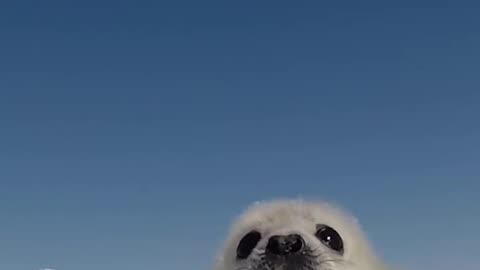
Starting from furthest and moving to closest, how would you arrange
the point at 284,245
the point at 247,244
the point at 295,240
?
the point at 247,244 < the point at 295,240 < the point at 284,245

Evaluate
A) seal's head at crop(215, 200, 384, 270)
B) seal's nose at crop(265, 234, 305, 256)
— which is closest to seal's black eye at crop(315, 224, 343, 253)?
seal's head at crop(215, 200, 384, 270)

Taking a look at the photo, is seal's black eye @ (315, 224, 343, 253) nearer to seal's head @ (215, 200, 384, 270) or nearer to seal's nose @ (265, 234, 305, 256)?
seal's head @ (215, 200, 384, 270)

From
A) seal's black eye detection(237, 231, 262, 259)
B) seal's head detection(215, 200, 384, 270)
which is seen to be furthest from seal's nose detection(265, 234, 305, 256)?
seal's black eye detection(237, 231, 262, 259)

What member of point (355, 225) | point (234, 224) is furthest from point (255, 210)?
point (355, 225)

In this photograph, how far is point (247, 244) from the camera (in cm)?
1295

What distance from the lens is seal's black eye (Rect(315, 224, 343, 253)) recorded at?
1289cm

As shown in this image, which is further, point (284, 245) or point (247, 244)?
point (247, 244)

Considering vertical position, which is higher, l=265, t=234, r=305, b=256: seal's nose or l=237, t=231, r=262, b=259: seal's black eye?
l=237, t=231, r=262, b=259: seal's black eye

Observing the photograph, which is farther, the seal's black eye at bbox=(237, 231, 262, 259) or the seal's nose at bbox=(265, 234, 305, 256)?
the seal's black eye at bbox=(237, 231, 262, 259)

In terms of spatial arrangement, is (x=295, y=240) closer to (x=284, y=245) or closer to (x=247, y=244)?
(x=284, y=245)

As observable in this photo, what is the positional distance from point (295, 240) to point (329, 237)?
94 cm

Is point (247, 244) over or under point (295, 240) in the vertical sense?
over

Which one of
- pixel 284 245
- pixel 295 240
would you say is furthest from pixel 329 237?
pixel 284 245

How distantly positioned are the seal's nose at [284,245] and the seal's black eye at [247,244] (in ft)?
2.17
